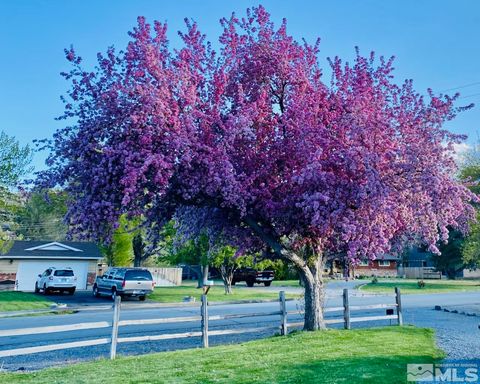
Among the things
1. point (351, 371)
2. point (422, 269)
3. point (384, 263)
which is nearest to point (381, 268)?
point (384, 263)

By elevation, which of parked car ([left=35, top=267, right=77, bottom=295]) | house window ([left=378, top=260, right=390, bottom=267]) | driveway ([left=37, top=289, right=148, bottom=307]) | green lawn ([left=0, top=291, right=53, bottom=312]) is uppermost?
house window ([left=378, top=260, right=390, bottom=267])

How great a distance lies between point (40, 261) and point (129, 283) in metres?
13.4

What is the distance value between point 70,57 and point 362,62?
714cm

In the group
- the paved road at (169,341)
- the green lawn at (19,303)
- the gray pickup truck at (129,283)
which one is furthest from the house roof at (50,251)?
the paved road at (169,341)

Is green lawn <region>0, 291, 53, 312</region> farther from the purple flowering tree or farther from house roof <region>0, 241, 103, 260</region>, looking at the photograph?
the purple flowering tree

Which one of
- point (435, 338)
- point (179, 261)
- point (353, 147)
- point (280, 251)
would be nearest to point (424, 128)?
point (353, 147)

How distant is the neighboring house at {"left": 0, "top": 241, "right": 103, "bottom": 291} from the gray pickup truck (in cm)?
1015

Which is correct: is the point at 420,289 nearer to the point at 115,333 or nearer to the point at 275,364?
the point at 275,364

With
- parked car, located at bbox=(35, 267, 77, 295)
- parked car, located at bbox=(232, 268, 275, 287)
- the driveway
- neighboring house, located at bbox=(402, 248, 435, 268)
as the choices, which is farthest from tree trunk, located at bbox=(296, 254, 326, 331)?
neighboring house, located at bbox=(402, 248, 435, 268)

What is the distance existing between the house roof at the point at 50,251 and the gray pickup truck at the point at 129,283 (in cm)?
1000

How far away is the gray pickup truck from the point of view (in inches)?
1040

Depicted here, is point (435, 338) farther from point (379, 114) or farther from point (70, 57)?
point (70, 57)

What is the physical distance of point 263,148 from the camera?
11.8 metres

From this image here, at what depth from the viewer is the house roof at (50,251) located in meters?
35.7
